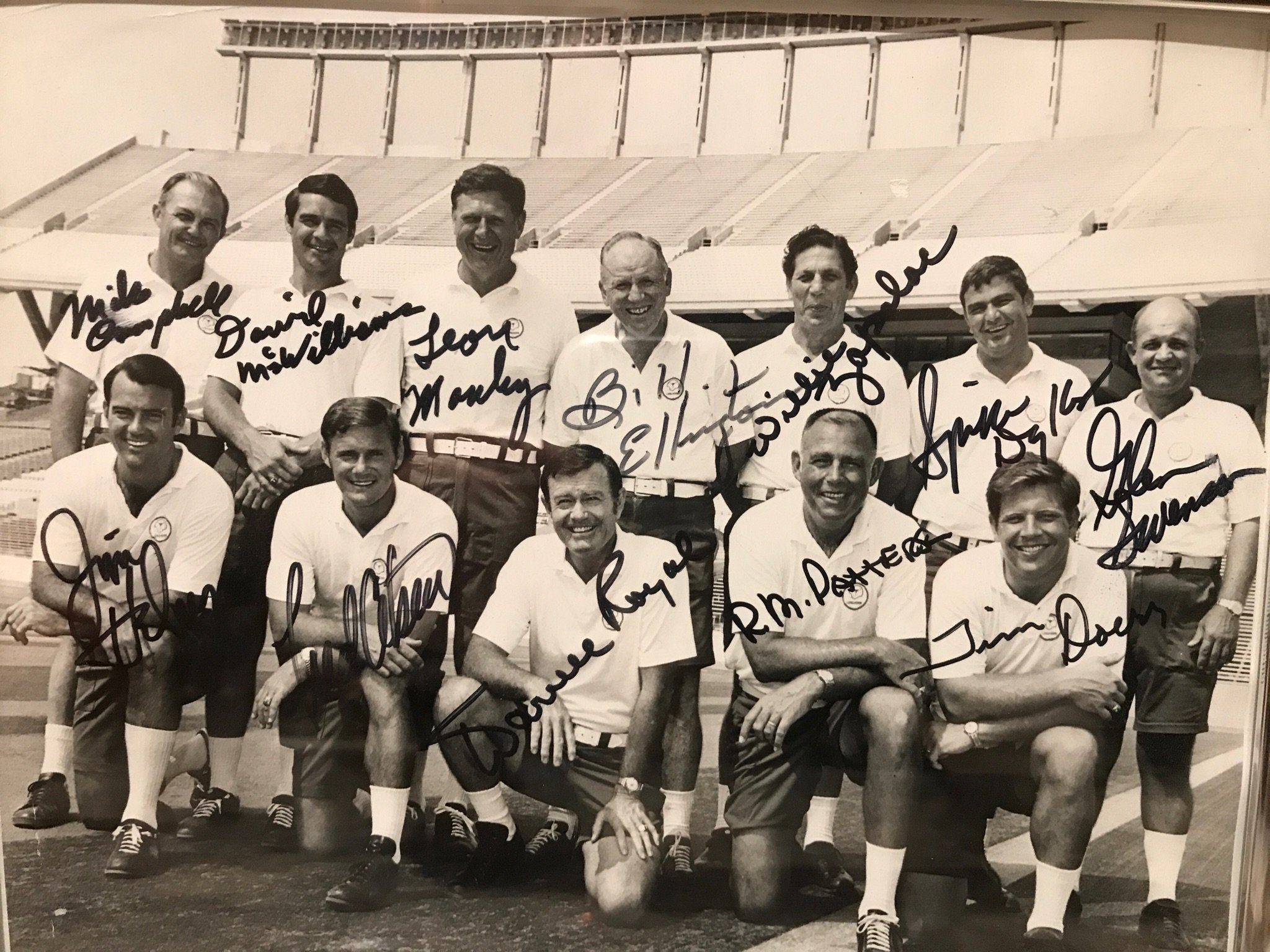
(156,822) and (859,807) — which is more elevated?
(859,807)

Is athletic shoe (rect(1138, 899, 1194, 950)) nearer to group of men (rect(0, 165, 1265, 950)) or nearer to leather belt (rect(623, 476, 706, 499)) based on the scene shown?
group of men (rect(0, 165, 1265, 950))

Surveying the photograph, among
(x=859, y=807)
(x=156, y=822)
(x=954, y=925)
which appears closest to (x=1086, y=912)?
(x=954, y=925)

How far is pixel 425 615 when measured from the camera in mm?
2312

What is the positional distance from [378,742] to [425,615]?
0.28 metres

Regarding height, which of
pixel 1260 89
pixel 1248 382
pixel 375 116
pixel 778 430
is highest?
pixel 1260 89

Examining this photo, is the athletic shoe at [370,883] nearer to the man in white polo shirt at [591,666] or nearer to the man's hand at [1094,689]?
the man in white polo shirt at [591,666]

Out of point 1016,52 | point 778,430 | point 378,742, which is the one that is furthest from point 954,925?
point 1016,52

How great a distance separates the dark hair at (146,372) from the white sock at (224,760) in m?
0.72

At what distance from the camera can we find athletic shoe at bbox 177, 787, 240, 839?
2.34 meters

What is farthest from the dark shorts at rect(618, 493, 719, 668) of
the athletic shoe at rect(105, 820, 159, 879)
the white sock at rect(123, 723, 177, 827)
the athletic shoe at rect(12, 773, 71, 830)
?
the athletic shoe at rect(12, 773, 71, 830)

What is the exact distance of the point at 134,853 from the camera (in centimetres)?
232

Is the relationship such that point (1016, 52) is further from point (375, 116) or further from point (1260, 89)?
point (375, 116)

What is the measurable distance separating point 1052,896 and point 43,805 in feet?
6.82

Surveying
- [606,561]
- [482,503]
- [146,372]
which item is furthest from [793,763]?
[146,372]
